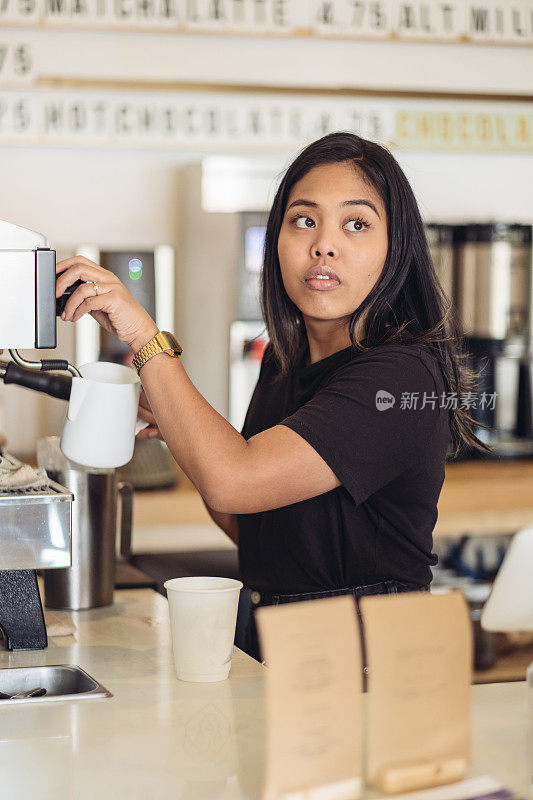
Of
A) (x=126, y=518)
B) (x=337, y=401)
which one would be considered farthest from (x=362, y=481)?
(x=126, y=518)

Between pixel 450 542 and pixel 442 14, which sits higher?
pixel 442 14

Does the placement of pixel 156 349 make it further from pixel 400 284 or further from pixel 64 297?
pixel 400 284

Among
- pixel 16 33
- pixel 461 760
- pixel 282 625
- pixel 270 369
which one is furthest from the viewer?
pixel 16 33

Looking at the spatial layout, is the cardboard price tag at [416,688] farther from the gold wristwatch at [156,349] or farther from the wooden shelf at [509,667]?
the wooden shelf at [509,667]

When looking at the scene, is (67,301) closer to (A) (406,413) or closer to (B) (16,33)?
(A) (406,413)

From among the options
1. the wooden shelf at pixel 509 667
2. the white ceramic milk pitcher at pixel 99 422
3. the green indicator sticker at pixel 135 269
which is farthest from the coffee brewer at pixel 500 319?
the white ceramic milk pitcher at pixel 99 422

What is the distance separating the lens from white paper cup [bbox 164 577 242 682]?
3.97 ft

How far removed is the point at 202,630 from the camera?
122cm

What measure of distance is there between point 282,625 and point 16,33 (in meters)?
3.19

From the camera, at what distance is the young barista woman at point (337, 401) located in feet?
4.22

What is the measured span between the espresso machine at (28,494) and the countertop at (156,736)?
6 centimetres

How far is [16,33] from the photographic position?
350cm

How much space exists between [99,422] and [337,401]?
1.08ft

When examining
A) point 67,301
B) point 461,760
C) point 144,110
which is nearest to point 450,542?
point 144,110
